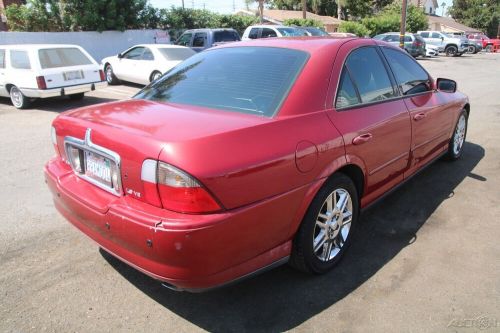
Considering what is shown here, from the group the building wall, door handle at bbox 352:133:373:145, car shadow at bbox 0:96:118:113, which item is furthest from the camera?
the building wall

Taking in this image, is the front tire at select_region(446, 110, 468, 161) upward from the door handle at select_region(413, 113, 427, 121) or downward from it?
downward

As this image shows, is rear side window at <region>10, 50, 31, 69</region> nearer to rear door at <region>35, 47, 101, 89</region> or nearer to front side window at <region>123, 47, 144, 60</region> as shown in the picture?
rear door at <region>35, 47, 101, 89</region>

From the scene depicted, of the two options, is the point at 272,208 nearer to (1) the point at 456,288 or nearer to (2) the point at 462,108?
(1) the point at 456,288

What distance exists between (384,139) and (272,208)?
1473 millimetres

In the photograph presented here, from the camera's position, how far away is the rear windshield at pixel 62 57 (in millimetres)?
9789

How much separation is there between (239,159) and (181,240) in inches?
20.9

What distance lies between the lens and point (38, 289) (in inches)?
118

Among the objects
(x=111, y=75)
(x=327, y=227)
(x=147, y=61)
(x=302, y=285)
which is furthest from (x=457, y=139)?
(x=111, y=75)

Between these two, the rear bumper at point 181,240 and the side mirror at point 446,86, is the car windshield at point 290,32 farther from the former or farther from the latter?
the rear bumper at point 181,240

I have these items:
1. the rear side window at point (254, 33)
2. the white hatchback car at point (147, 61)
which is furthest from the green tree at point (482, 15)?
the white hatchback car at point (147, 61)

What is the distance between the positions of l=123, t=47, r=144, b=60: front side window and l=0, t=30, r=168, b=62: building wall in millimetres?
8188

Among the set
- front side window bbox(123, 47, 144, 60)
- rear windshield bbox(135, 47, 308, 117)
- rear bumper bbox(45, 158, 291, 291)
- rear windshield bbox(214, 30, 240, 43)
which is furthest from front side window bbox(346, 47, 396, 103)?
rear windshield bbox(214, 30, 240, 43)

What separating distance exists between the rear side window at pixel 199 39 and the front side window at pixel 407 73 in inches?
509

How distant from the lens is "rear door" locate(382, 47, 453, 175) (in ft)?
13.2
